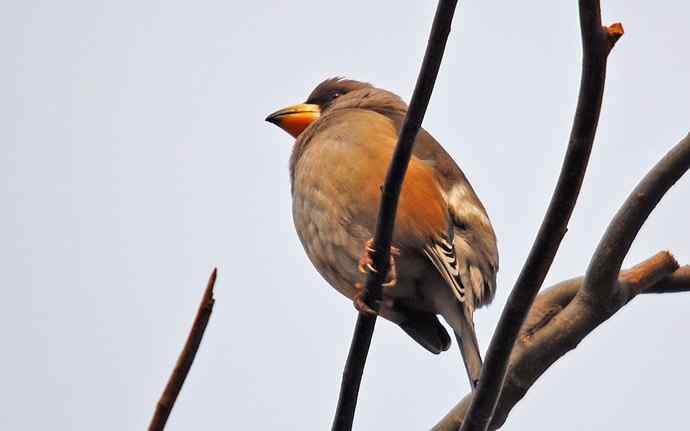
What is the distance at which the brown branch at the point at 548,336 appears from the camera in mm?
3734

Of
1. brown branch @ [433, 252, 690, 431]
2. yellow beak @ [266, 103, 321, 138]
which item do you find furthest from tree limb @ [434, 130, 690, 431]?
yellow beak @ [266, 103, 321, 138]

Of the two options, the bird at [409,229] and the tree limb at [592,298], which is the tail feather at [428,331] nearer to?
the bird at [409,229]

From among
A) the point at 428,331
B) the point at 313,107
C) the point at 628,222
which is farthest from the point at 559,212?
the point at 313,107

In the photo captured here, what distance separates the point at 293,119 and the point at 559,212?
389cm

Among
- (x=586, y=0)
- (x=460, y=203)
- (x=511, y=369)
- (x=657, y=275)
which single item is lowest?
(x=511, y=369)

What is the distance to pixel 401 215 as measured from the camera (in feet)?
14.9

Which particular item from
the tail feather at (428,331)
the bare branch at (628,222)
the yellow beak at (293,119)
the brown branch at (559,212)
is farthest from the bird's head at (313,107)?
the brown branch at (559,212)

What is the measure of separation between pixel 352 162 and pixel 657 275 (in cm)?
153

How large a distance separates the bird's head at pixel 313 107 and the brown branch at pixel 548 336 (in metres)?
2.78

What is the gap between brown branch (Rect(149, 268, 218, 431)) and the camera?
1.90 m

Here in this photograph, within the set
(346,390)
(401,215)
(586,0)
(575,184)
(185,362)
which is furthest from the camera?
(401,215)

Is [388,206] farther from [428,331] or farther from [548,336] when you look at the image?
[428,331]

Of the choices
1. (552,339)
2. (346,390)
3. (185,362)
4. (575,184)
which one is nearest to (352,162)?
(552,339)

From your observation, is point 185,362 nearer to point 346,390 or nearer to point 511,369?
point 346,390
